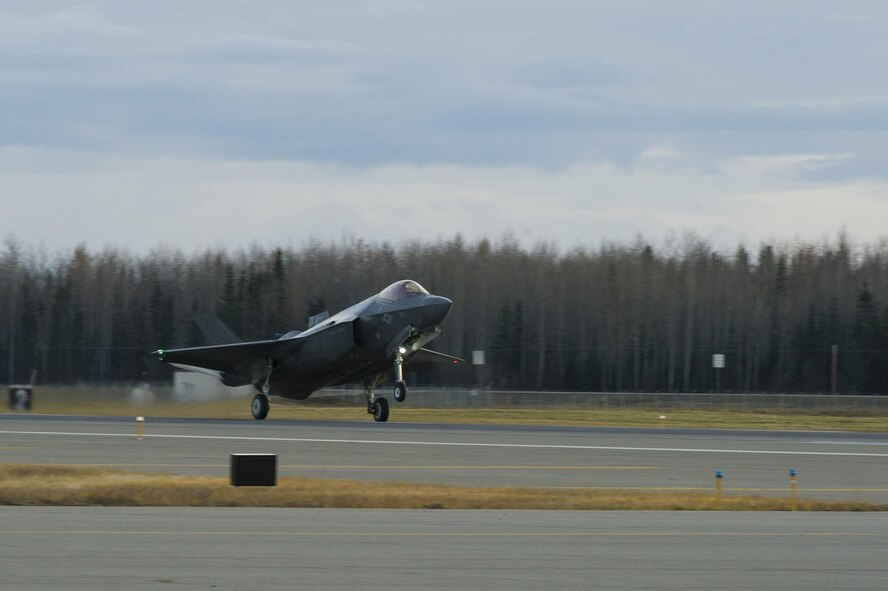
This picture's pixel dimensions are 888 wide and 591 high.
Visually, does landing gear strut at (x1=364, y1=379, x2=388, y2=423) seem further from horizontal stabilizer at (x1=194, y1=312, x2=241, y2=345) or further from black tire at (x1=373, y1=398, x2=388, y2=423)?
horizontal stabilizer at (x1=194, y1=312, x2=241, y2=345)

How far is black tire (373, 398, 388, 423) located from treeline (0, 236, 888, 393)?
140 feet

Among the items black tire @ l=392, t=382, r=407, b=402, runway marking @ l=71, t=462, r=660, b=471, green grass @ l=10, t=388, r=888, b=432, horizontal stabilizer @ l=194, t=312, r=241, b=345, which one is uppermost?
horizontal stabilizer @ l=194, t=312, r=241, b=345

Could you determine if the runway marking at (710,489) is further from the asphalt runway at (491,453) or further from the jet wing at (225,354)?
the jet wing at (225,354)

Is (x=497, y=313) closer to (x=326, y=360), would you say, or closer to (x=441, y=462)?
(x=326, y=360)

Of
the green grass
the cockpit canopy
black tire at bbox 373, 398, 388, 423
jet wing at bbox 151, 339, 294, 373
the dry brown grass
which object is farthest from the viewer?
the green grass

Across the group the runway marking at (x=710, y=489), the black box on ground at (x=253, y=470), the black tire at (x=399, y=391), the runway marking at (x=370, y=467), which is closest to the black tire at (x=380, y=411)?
the black tire at (x=399, y=391)

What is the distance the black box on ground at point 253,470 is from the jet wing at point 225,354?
19113mm

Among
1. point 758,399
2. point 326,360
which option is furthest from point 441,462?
point 758,399

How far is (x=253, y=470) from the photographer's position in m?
19.1

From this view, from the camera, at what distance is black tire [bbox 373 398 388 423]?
122 feet

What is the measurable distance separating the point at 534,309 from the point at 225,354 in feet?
212

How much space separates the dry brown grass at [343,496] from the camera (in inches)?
686

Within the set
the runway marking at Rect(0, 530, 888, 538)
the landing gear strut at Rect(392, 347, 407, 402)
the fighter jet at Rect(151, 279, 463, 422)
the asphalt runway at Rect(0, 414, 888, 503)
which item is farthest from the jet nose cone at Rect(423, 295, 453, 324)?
the runway marking at Rect(0, 530, 888, 538)

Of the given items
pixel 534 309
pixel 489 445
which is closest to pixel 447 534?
pixel 489 445
